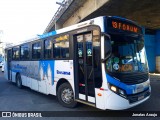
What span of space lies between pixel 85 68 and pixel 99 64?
29.2 inches

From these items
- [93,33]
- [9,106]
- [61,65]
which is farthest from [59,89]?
[93,33]

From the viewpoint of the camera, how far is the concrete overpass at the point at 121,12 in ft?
38.3

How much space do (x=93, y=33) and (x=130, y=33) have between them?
3.85 ft

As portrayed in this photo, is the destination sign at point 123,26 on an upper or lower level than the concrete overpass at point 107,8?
lower

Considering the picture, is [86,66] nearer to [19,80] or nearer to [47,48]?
[47,48]

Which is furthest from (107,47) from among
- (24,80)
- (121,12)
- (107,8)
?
(121,12)

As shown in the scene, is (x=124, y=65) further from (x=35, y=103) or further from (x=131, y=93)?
(x=35, y=103)

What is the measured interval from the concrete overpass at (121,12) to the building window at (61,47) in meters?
4.82

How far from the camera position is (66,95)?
7055mm

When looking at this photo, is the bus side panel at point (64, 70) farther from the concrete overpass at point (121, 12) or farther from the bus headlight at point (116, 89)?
the concrete overpass at point (121, 12)

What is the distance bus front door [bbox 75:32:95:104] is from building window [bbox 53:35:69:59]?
52 cm

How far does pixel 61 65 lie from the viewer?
7.18 metres

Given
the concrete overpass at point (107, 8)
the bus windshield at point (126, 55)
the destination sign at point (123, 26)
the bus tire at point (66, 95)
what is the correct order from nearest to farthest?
the bus windshield at point (126, 55)
the destination sign at point (123, 26)
the bus tire at point (66, 95)
the concrete overpass at point (107, 8)

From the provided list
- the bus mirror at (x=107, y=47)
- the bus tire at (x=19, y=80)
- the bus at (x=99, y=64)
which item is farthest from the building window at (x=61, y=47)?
the bus tire at (x=19, y=80)
